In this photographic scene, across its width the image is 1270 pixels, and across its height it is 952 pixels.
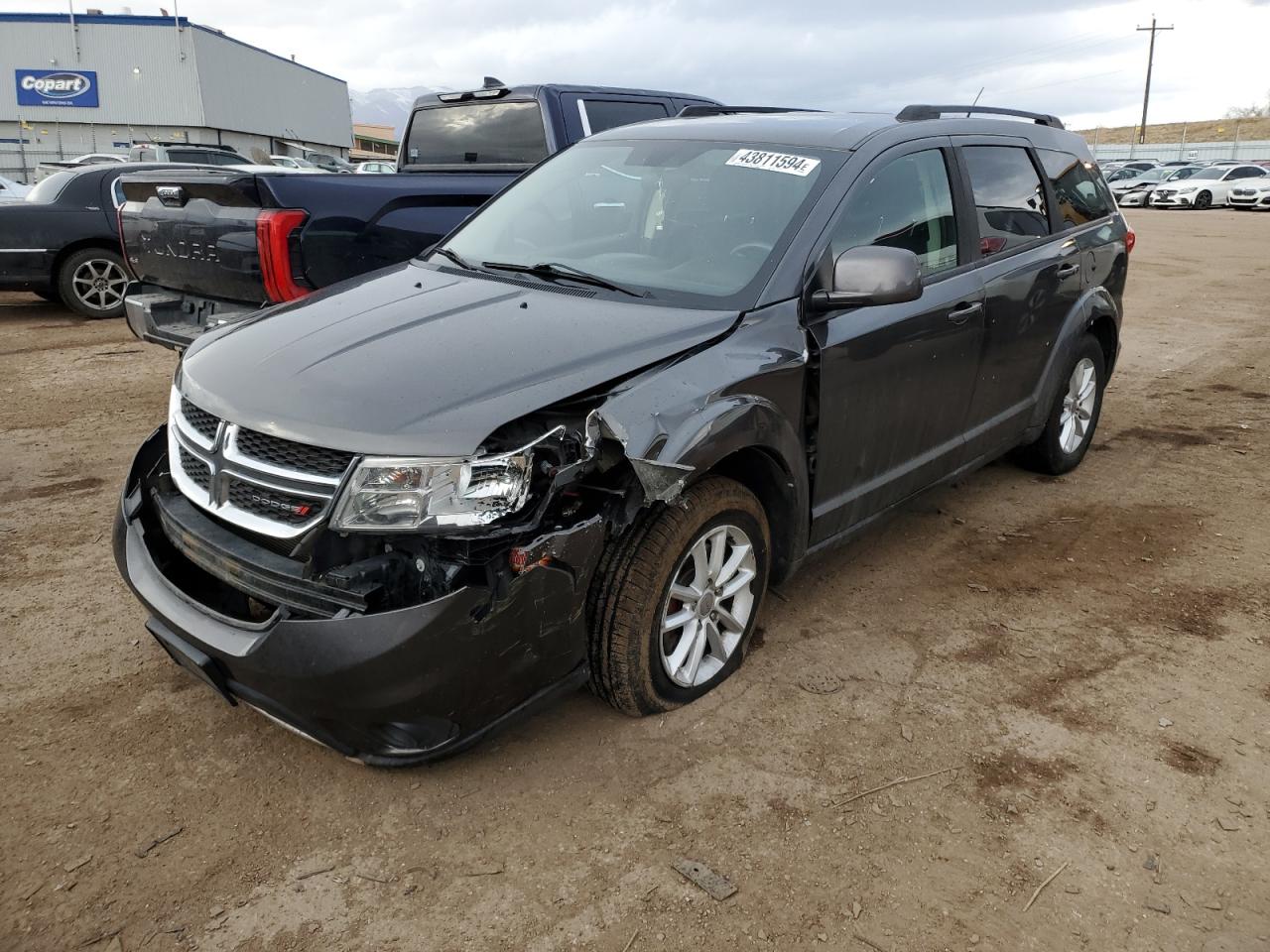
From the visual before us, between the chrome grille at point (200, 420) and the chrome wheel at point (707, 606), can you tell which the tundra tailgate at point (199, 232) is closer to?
the chrome grille at point (200, 420)

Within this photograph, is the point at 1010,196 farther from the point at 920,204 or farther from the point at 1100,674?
the point at 1100,674

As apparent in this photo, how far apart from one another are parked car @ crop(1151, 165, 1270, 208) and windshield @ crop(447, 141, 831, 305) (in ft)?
114

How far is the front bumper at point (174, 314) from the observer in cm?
504

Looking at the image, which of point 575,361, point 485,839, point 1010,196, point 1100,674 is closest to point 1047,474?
point 1010,196

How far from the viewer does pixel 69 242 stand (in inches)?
364

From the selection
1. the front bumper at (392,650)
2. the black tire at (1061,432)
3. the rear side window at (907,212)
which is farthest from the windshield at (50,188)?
the black tire at (1061,432)

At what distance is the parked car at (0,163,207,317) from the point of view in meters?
9.09

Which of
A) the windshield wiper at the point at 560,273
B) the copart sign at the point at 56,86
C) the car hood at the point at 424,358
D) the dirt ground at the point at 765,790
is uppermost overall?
the copart sign at the point at 56,86

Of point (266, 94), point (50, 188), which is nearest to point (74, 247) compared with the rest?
point (50, 188)

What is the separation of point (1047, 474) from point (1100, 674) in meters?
2.22

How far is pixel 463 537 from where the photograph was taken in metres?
2.30

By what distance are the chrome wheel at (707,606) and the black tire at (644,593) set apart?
4 centimetres

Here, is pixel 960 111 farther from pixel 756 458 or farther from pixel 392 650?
pixel 392 650

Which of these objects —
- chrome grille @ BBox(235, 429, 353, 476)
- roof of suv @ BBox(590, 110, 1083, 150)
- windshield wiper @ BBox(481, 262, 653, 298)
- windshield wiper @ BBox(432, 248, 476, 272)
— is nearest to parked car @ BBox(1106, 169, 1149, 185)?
roof of suv @ BBox(590, 110, 1083, 150)
